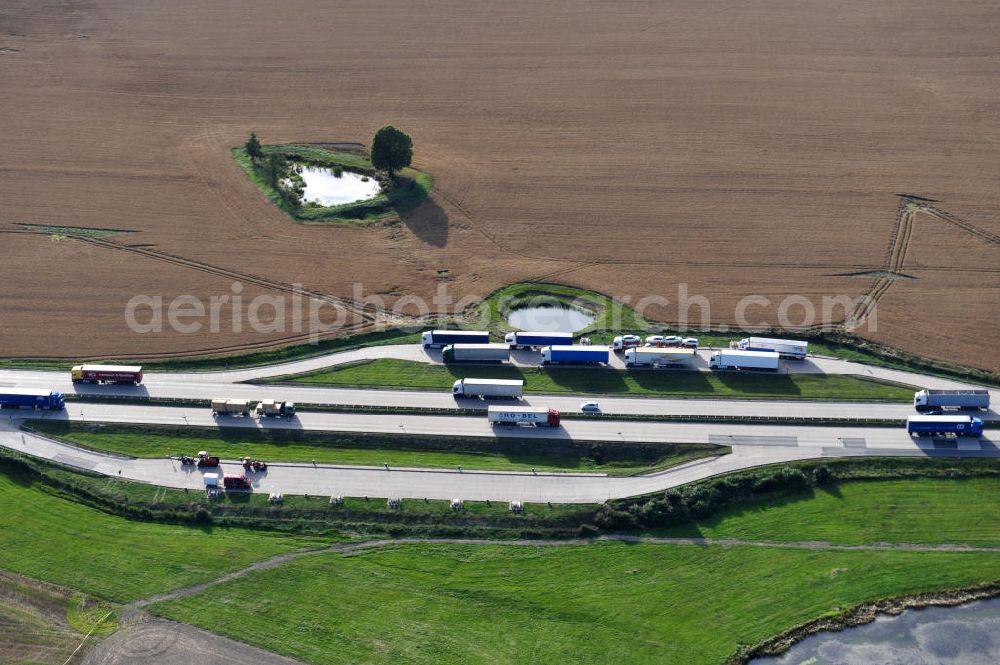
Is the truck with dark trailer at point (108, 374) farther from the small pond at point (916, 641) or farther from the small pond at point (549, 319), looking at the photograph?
the small pond at point (916, 641)

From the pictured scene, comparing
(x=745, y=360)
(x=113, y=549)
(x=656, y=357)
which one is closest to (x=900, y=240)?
(x=745, y=360)

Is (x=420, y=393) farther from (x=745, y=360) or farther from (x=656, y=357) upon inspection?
(x=745, y=360)

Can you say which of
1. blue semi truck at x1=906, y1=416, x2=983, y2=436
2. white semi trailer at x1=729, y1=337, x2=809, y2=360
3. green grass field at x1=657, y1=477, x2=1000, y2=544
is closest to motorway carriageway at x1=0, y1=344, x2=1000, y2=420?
white semi trailer at x1=729, y1=337, x2=809, y2=360

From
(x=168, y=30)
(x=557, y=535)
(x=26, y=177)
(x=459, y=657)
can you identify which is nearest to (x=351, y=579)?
(x=459, y=657)

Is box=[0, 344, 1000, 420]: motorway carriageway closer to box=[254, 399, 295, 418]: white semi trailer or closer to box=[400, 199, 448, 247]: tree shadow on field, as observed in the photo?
box=[254, 399, 295, 418]: white semi trailer

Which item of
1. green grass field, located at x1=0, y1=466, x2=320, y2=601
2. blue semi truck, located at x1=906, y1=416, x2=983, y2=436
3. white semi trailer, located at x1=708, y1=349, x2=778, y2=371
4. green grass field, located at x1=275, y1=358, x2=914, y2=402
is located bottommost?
green grass field, located at x1=0, y1=466, x2=320, y2=601
